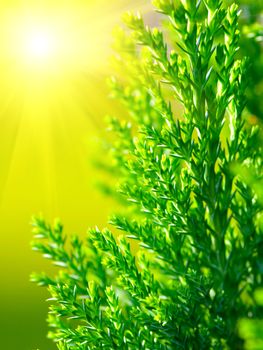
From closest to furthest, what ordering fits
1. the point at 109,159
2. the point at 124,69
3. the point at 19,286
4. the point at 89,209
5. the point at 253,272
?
the point at 253,272 < the point at 124,69 < the point at 109,159 < the point at 19,286 < the point at 89,209

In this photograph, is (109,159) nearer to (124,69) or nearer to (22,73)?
(124,69)

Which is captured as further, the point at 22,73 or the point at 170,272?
the point at 22,73

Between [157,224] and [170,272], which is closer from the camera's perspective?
[157,224]

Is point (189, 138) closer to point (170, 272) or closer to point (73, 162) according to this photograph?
point (170, 272)

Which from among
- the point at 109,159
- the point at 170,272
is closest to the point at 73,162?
the point at 109,159

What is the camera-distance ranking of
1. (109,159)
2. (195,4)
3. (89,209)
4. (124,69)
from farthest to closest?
(89,209), (109,159), (124,69), (195,4)

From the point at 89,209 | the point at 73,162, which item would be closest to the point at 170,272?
the point at 89,209

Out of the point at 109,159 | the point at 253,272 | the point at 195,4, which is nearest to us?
the point at 195,4

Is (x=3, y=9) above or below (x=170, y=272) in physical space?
above

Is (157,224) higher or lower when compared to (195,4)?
lower

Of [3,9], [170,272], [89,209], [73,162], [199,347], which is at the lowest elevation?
[199,347]
